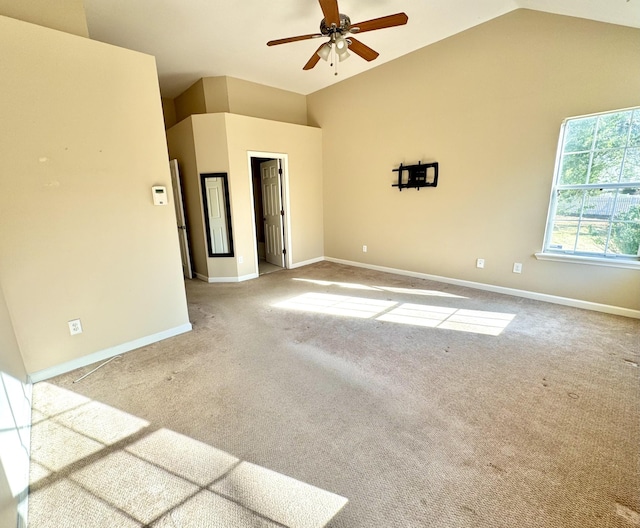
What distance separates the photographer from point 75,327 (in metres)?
2.39

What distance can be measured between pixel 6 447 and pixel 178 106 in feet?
20.0

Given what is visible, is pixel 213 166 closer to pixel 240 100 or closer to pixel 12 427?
pixel 240 100

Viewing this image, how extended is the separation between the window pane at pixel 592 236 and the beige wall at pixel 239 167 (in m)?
4.17

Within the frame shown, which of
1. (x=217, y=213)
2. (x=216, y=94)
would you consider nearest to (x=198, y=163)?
(x=217, y=213)

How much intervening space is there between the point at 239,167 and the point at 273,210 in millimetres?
1192

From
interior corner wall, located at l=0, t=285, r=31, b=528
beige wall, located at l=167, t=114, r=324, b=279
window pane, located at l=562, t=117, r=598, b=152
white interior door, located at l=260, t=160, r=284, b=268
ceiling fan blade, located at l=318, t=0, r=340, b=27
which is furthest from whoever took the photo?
white interior door, located at l=260, t=160, r=284, b=268

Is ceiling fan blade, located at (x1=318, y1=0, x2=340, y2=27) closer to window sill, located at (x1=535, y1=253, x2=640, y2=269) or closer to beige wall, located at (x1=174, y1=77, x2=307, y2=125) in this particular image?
beige wall, located at (x1=174, y1=77, x2=307, y2=125)

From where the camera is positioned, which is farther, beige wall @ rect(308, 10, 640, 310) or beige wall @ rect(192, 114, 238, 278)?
beige wall @ rect(192, 114, 238, 278)

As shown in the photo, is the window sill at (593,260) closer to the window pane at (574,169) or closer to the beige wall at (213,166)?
the window pane at (574,169)

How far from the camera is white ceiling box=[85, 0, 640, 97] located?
2.95m

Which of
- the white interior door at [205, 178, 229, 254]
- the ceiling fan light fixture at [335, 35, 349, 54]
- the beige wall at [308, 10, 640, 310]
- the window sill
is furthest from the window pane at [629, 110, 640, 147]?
the white interior door at [205, 178, 229, 254]

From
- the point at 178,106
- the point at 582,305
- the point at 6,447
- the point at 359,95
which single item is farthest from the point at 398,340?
the point at 178,106

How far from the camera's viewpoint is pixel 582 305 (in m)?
3.32

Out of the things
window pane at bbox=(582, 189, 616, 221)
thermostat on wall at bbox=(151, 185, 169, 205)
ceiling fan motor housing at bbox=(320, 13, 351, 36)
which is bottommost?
window pane at bbox=(582, 189, 616, 221)
